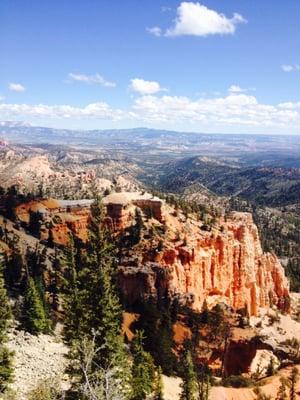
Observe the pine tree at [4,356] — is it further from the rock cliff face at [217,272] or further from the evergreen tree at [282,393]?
the rock cliff face at [217,272]

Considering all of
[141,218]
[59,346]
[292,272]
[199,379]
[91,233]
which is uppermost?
[91,233]

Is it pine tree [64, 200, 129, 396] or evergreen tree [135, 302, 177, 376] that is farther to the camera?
evergreen tree [135, 302, 177, 376]

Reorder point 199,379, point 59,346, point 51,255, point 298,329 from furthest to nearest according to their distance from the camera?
point 298,329
point 51,255
point 199,379
point 59,346

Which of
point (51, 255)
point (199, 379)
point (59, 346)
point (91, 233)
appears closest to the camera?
point (91, 233)

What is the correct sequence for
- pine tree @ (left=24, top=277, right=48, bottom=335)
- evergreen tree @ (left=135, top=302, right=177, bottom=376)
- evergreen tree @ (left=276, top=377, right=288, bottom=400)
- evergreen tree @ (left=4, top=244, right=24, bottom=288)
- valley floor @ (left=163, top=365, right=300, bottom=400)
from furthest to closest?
evergreen tree @ (left=4, top=244, right=24, bottom=288)
evergreen tree @ (left=135, top=302, right=177, bottom=376)
valley floor @ (left=163, top=365, right=300, bottom=400)
evergreen tree @ (left=276, top=377, right=288, bottom=400)
pine tree @ (left=24, top=277, right=48, bottom=335)

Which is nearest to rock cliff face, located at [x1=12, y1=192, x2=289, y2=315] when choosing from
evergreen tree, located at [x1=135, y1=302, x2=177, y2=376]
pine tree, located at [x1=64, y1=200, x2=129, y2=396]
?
evergreen tree, located at [x1=135, y1=302, x2=177, y2=376]

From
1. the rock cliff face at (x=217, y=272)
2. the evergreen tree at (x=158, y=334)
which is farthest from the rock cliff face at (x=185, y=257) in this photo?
the evergreen tree at (x=158, y=334)

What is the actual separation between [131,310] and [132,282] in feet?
18.1

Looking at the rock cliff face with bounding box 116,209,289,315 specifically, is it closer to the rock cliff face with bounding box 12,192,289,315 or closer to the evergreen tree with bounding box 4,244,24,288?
the rock cliff face with bounding box 12,192,289,315

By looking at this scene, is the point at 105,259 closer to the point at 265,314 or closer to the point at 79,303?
the point at 79,303

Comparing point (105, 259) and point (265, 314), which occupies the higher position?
point (105, 259)

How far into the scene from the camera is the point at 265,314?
4567 inches

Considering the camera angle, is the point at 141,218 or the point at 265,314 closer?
the point at 141,218

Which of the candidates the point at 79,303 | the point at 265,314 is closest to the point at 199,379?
the point at 79,303
